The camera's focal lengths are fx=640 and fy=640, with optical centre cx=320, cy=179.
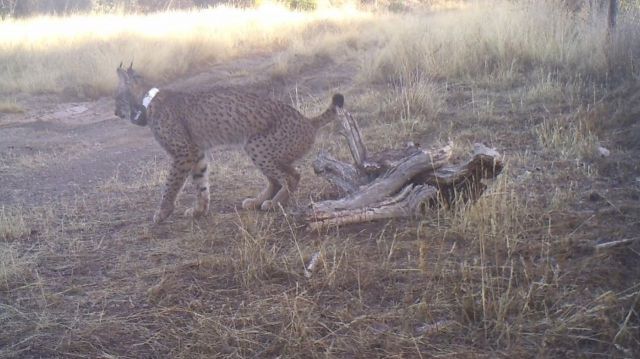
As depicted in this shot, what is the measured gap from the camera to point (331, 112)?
5.68 meters

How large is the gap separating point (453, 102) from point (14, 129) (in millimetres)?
7688

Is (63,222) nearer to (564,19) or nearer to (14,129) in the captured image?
(14,129)

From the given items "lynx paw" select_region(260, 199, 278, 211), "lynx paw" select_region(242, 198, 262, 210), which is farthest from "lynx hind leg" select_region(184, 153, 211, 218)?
"lynx paw" select_region(260, 199, 278, 211)

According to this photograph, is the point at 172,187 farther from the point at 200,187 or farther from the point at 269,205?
the point at 269,205

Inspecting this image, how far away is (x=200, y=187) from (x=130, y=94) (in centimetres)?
126

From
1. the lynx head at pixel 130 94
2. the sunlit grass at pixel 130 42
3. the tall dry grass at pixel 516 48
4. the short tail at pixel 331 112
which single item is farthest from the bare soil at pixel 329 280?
the sunlit grass at pixel 130 42

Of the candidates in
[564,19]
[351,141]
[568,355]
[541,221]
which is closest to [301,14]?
[564,19]

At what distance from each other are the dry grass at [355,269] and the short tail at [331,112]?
0.61 meters

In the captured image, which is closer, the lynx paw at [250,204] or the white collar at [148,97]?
the lynx paw at [250,204]

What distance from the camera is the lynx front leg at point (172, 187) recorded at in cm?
552

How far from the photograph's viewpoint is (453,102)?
9.09 metres

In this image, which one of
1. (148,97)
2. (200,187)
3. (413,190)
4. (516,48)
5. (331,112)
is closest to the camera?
(413,190)

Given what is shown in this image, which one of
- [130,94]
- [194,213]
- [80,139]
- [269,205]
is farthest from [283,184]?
[80,139]

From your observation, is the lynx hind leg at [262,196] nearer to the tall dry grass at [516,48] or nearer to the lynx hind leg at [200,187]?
the lynx hind leg at [200,187]
